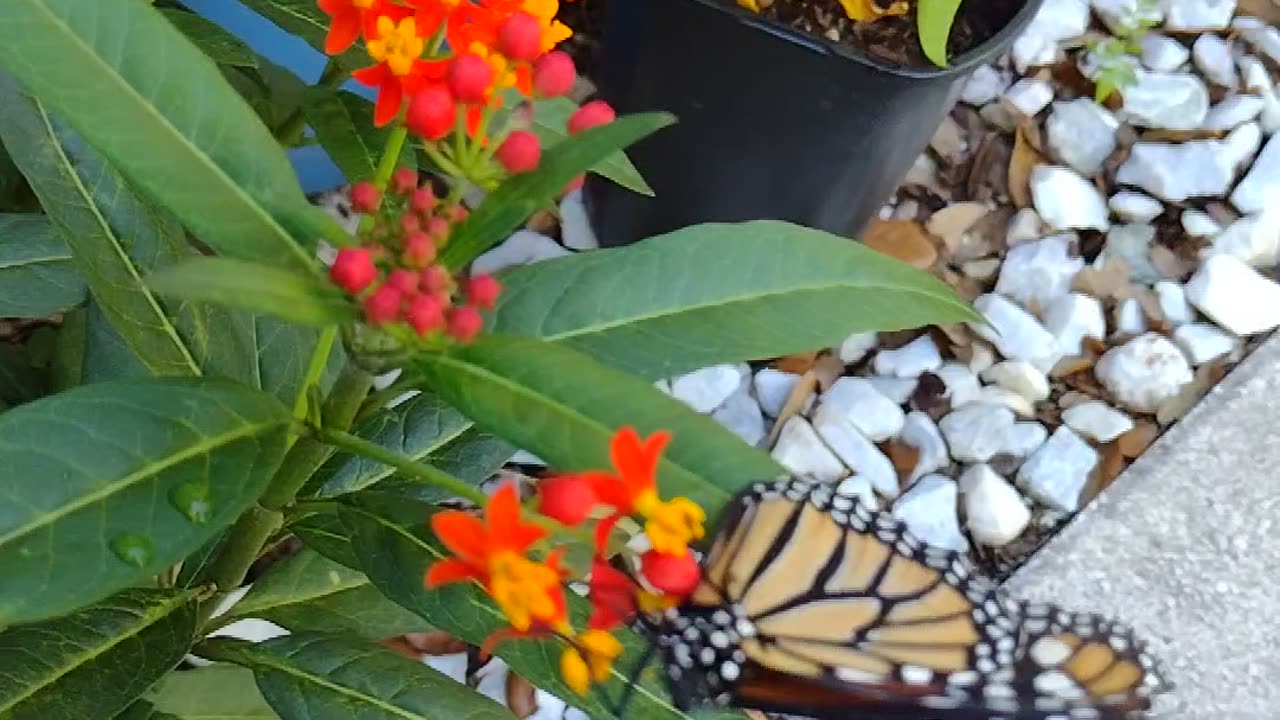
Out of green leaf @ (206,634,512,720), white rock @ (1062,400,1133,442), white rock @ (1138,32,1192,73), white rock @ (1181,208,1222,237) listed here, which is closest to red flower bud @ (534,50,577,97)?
green leaf @ (206,634,512,720)

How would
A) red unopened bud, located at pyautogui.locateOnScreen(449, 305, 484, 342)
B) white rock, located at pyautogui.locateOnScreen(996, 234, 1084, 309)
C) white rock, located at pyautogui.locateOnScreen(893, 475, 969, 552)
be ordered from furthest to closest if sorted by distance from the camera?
white rock, located at pyautogui.locateOnScreen(996, 234, 1084, 309) < white rock, located at pyautogui.locateOnScreen(893, 475, 969, 552) < red unopened bud, located at pyautogui.locateOnScreen(449, 305, 484, 342)

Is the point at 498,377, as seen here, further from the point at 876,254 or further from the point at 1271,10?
the point at 1271,10

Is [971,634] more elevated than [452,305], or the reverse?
[452,305]

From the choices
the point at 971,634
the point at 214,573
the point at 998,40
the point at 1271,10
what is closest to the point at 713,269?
the point at 971,634

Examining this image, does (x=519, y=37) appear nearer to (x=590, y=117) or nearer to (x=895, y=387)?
(x=590, y=117)

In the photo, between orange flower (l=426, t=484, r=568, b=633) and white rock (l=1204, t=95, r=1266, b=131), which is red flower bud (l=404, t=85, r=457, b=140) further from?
white rock (l=1204, t=95, r=1266, b=131)

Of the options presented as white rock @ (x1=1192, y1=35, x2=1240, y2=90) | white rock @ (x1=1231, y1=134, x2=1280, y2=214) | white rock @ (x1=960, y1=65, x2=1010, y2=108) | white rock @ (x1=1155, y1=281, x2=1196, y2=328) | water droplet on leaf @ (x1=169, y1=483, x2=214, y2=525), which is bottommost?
white rock @ (x1=1155, y1=281, x2=1196, y2=328)
